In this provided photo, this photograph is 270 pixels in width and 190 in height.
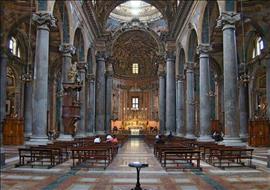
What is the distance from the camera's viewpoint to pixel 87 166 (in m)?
14.2

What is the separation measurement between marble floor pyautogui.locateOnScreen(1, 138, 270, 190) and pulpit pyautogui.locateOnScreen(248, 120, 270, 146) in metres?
11.8

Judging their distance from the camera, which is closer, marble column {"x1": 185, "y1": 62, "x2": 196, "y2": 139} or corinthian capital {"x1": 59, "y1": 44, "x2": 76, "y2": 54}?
corinthian capital {"x1": 59, "y1": 44, "x2": 76, "y2": 54}

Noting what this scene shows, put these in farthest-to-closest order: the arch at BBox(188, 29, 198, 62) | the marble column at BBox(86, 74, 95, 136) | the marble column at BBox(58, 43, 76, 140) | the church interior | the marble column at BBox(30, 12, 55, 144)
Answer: the marble column at BBox(86, 74, 95, 136) < the arch at BBox(188, 29, 198, 62) < the marble column at BBox(58, 43, 76, 140) < the marble column at BBox(30, 12, 55, 144) < the church interior

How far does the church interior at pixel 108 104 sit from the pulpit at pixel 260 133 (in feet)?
0.24

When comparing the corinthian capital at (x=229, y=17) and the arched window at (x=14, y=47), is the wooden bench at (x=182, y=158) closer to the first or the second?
the corinthian capital at (x=229, y=17)

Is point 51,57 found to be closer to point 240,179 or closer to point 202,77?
point 202,77

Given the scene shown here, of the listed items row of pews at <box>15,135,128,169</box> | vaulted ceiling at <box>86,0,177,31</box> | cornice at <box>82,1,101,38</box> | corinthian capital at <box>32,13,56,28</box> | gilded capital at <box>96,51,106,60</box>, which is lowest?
row of pews at <box>15,135,128,169</box>

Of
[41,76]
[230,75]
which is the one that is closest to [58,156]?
[41,76]

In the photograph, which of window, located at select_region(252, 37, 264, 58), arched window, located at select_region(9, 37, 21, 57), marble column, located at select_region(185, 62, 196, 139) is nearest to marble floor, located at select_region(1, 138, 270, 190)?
marble column, located at select_region(185, 62, 196, 139)

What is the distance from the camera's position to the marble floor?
9.68m

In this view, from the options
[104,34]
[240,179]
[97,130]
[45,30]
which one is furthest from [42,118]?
[104,34]

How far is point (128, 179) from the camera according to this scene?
11.2 m

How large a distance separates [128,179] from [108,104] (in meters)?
34.4

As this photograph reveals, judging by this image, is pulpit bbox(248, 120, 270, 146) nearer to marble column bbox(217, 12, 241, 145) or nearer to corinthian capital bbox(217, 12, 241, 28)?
marble column bbox(217, 12, 241, 145)
